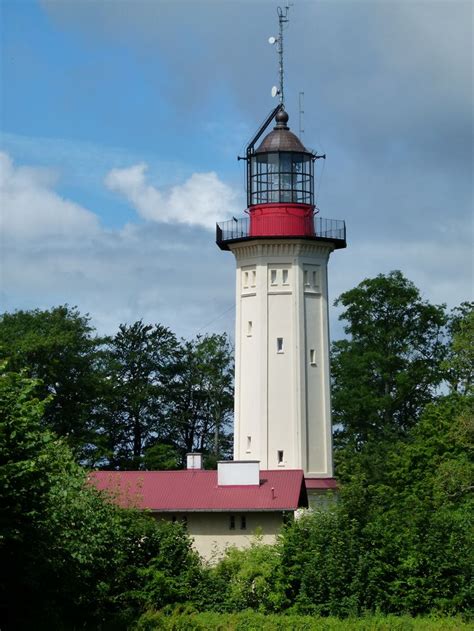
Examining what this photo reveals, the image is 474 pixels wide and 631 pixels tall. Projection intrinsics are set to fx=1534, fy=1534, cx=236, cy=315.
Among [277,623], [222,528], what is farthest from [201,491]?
[277,623]

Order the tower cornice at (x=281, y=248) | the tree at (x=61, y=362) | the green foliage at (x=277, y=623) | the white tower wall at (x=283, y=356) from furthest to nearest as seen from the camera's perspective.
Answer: the tree at (x=61, y=362) → the tower cornice at (x=281, y=248) → the white tower wall at (x=283, y=356) → the green foliage at (x=277, y=623)

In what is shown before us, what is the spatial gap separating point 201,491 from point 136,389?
2490 centimetres

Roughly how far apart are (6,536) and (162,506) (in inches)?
728

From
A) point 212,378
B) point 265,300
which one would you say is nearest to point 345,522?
point 265,300

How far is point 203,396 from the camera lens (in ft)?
256

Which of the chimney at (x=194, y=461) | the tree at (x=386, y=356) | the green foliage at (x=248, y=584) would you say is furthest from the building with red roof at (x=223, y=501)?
the tree at (x=386, y=356)

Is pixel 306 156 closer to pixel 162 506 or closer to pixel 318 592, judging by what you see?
pixel 162 506

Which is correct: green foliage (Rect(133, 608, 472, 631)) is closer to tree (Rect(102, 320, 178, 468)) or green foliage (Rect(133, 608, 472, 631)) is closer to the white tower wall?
the white tower wall

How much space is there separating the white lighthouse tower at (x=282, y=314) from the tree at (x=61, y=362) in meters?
11.4

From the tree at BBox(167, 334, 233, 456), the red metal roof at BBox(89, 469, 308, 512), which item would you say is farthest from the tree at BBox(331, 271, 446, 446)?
the red metal roof at BBox(89, 469, 308, 512)

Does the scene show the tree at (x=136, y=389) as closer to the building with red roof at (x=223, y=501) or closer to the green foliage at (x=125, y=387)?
the green foliage at (x=125, y=387)

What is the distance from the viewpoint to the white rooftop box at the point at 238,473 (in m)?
49.9

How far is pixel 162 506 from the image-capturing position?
160ft

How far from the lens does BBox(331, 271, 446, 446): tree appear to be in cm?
7169
